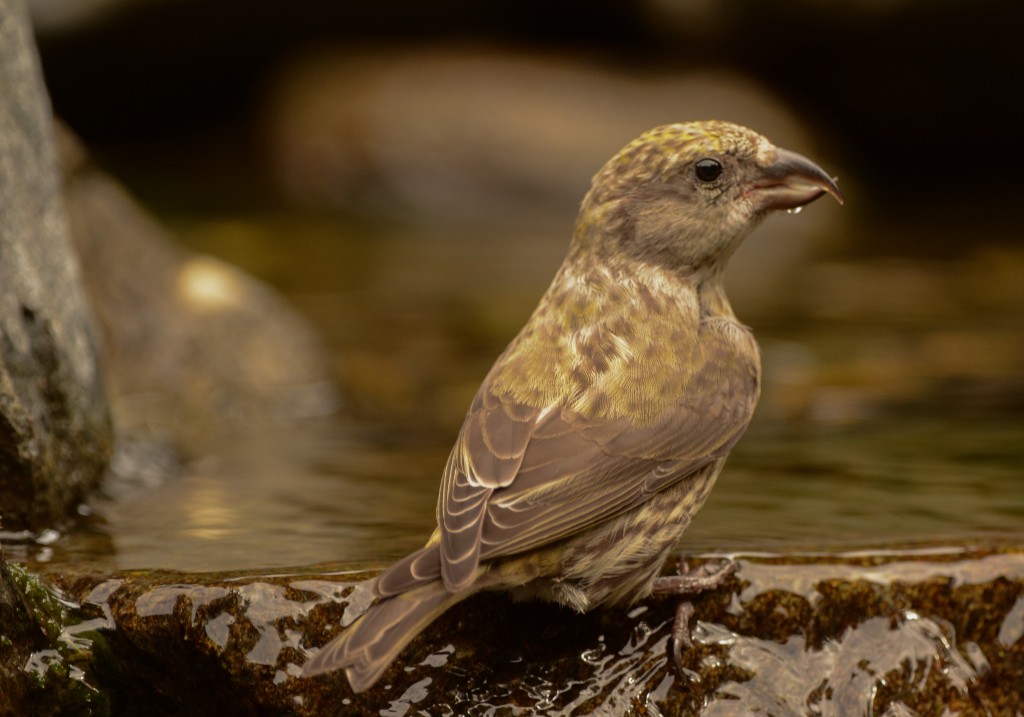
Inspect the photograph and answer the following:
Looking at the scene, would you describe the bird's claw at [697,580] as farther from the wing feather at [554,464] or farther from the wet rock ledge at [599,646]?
the wing feather at [554,464]

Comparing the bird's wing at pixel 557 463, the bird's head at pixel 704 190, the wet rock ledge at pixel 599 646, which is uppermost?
the bird's head at pixel 704 190

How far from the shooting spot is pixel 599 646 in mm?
3881

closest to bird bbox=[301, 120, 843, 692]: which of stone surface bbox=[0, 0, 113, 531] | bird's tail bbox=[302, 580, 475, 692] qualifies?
bird's tail bbox=[302, 580, 475, 692]

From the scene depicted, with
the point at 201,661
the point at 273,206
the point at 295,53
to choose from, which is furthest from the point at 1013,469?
the point at 295,53

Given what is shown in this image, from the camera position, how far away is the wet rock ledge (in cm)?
367

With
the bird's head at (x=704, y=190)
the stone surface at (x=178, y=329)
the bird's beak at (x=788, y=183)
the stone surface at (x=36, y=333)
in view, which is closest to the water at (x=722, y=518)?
the stone surface at (x=36, y=333)

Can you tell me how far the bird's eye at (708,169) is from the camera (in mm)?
4508

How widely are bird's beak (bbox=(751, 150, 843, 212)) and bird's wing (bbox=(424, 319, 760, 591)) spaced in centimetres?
58

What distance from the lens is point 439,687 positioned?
12.2 ft

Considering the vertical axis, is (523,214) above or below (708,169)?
above

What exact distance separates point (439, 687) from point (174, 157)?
49.4ft

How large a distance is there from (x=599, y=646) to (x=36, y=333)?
2.19 metres

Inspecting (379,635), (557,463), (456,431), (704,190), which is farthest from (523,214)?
(379,635)

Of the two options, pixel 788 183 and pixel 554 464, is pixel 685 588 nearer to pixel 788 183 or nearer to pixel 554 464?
pixel 554 464
